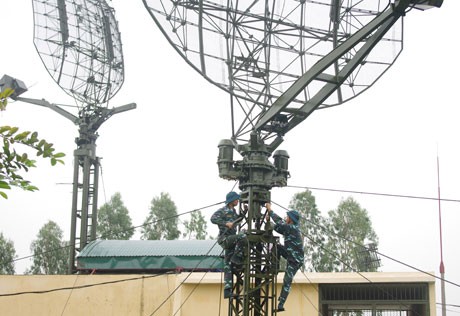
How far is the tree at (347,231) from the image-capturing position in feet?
134

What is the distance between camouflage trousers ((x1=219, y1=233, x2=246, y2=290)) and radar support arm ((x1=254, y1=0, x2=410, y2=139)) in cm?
229

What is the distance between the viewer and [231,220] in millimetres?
11789

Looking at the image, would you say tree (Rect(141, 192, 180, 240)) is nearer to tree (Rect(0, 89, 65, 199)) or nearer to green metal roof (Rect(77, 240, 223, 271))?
green metal roof (Rect(77, 240, 223, 271))

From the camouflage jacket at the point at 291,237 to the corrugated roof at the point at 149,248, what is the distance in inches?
365

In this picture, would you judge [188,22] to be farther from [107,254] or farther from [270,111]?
[107,254]

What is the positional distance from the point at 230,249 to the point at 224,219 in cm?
59

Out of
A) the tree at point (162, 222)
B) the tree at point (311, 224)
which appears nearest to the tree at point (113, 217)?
the tree at point (162, 222)

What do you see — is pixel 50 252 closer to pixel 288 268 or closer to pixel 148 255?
pixel 148 255

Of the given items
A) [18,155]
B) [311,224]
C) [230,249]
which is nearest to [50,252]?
[311,224]

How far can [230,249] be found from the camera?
11773 mm

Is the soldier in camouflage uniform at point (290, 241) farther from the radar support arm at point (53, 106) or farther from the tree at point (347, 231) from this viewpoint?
the tree at point (347, 231)

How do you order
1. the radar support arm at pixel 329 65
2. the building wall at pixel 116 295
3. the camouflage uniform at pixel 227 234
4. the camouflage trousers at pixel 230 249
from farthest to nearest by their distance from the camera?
the building wall at pixel 116 295, the camouflage uniform at pixel 227 234, the camouflage trousers at pixel 230 249, the radar support arm at pixel 329 65

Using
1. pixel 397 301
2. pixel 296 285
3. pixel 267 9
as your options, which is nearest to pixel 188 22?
pixel 267 9

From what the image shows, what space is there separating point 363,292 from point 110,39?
1593cm
